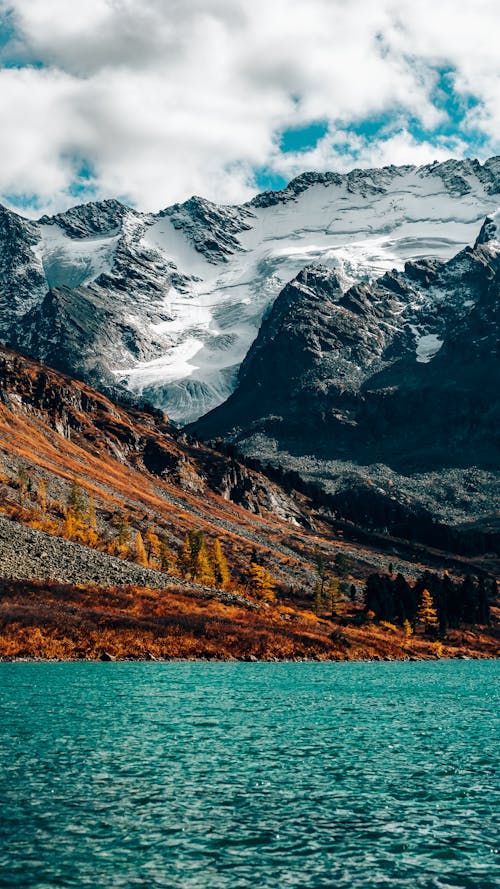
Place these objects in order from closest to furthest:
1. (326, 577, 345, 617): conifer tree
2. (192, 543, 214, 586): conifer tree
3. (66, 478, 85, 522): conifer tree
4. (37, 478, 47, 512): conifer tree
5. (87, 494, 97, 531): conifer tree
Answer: (192, 543, 214, 586): conifer tree < (66, 478, 85, 522): conifer tree < (37, 478, 47, 512): conifer tree < (326, 577, 345, 617): conifer tree < (87, 494, 97, 531): conifer tree

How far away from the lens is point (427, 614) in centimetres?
16288

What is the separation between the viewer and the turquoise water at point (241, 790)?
21.9 metres

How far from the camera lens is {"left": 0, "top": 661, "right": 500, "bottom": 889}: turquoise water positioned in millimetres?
21875

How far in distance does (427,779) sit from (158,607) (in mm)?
74198

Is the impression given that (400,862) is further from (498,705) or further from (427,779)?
(498,705)

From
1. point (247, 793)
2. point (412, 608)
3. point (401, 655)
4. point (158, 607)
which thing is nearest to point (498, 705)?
point (247, 793)

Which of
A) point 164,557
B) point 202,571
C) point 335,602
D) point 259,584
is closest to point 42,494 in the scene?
point 164,557

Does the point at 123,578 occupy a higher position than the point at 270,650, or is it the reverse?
the point at 123,578

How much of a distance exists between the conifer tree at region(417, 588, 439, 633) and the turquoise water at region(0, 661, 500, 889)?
100936 mm

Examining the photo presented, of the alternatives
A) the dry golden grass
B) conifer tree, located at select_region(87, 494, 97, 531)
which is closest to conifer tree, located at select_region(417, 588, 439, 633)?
the dry golden grass

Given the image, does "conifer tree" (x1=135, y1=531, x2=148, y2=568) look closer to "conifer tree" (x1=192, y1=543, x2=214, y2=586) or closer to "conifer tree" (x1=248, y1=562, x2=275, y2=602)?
"conifer tree" (x1=192, y1=543, x2=214, y2=586)

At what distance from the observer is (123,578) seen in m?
116

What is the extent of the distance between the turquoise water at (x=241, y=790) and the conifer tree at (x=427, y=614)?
101 meters

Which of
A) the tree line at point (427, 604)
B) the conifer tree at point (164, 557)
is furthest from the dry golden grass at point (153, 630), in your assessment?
the conifer tree at point (164, 557)
